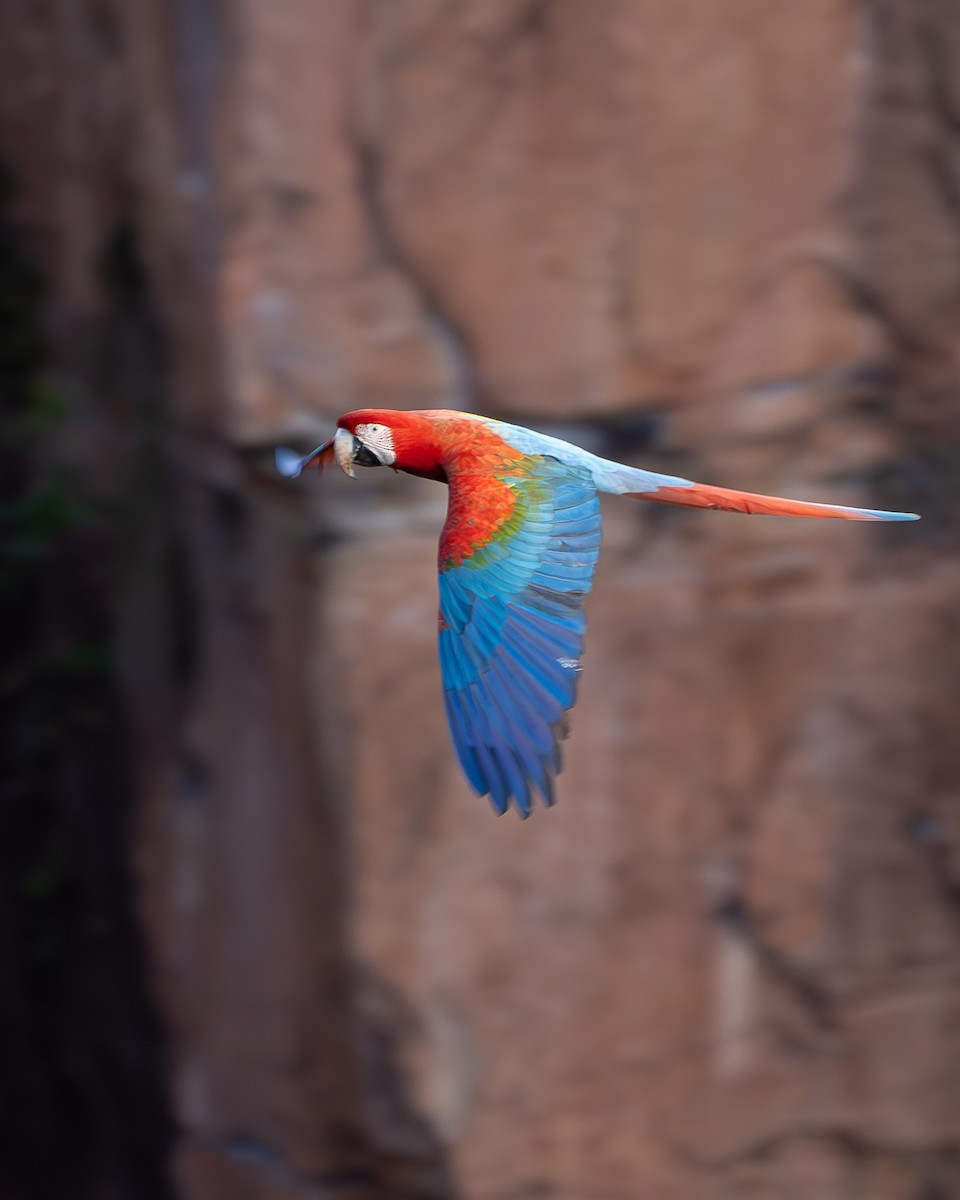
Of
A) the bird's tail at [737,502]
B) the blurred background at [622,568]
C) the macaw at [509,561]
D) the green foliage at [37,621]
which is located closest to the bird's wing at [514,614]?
the macaw at [509,561]

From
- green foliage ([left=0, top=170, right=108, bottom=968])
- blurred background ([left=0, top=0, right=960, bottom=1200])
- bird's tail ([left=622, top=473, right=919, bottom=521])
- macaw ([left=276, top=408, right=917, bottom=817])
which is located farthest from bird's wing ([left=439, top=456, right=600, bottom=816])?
green foliage ([left=0, top=170, right=108, bottom=968])

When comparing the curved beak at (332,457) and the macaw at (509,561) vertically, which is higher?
the curved beak at (332,457)

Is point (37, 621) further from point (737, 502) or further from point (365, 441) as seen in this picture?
point (737, 502)

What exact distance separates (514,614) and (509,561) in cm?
8

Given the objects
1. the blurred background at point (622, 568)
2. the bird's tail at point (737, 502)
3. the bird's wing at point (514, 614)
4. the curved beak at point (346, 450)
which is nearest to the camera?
the bird's wing at point (514, 614)

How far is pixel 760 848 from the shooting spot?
3295mm

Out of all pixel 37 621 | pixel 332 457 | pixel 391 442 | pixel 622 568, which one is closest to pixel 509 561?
pixel 391 442

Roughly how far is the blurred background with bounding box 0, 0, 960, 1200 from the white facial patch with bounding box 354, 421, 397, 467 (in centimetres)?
85

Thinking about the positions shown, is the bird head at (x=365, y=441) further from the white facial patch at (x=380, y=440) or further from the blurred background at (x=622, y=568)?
the blurred background at (x=622, y=568)

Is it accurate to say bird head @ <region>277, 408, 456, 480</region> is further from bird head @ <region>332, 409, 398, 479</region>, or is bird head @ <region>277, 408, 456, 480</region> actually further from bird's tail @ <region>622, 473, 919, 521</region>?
bird's tail @ <region>622, 473, 919, 521</region>

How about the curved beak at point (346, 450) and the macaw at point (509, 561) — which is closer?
the macaw at point (509, 561)

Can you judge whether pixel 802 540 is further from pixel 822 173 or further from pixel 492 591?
pixel 492 591

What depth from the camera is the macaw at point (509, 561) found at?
1924 mm

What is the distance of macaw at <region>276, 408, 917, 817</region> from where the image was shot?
1.92m
